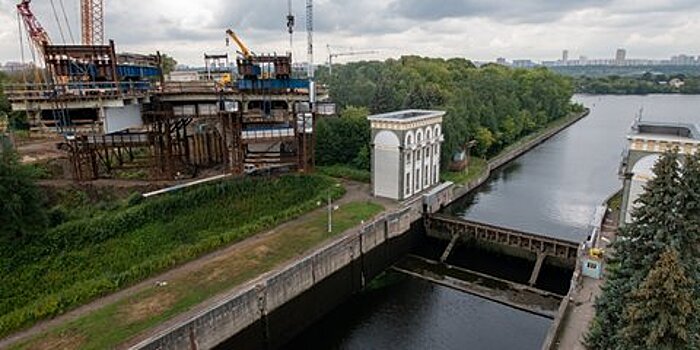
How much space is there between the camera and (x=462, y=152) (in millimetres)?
48094

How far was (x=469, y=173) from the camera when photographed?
46500mm

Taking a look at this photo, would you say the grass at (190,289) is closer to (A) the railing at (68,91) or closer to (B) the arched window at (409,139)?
(B) the arched window at (409,139)

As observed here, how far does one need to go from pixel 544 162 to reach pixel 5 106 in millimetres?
67544

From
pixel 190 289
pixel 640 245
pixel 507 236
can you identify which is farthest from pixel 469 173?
pixel 190 289

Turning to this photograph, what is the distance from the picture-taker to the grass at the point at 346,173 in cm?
4038

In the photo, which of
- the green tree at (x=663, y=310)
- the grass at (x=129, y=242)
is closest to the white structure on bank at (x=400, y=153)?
the grass at (x=129, y=242)

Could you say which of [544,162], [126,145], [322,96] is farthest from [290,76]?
[544,162]

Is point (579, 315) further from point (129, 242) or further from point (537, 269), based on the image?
point (129, 242)

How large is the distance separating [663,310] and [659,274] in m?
1.26

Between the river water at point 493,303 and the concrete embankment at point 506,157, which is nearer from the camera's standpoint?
the river water at point 493,303

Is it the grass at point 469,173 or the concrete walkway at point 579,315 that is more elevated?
the grass at point 469,173

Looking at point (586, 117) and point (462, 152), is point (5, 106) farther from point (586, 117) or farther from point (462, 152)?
point (586, 117)

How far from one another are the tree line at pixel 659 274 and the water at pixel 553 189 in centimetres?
1874

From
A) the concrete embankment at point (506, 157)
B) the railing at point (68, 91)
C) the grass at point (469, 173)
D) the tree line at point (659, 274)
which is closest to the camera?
the tree line at point (659, 274)
